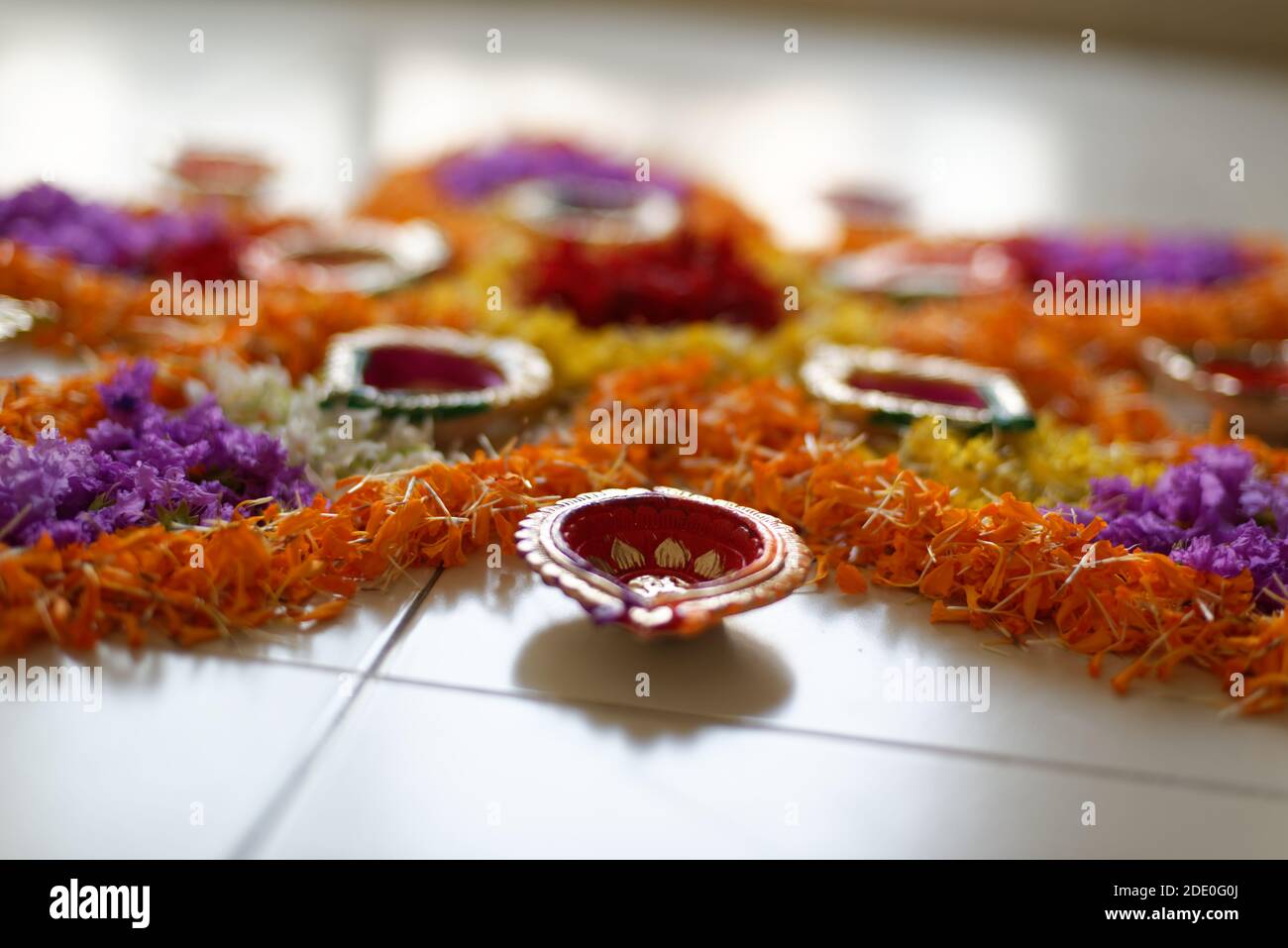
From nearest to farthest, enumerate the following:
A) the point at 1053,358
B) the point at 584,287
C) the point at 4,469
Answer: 1. the point at 4,469
2. the point at 1053,358
3. the point at 584,287

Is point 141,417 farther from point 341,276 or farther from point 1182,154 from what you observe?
point 1182,154

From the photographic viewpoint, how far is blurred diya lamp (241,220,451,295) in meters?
2.64

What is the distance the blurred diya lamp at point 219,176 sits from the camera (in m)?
3.45

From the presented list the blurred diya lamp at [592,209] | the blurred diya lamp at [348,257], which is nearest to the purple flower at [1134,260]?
the blurred diya lamp at [592,209]

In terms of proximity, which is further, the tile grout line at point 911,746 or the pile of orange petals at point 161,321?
the pile of orange petals at point 161,321

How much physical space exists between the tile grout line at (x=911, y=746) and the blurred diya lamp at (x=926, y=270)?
191 cm

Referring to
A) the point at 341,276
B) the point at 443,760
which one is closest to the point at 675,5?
the point at 341,276

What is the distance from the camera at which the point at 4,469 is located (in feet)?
4.59

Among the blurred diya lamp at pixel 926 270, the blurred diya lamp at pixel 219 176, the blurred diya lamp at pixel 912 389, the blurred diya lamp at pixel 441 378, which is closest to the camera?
the blurred diya lamp at pixel 441 378

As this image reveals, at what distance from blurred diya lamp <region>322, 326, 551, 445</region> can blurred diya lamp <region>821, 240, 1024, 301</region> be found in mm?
1174

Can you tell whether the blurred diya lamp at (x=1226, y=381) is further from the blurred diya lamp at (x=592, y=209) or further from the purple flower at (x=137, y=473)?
the purple flower at (x=137, y=473)

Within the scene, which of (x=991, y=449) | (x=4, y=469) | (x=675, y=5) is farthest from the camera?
(x=675, y=5)

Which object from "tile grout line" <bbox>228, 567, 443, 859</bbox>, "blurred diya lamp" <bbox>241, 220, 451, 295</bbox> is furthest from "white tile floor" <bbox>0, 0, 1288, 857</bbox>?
"blurred diya lamp" <bbox>241, 220, 451, 295</bbox>
